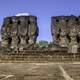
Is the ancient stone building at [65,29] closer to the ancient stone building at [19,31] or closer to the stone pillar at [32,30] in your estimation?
the stone pillar at [32,30]

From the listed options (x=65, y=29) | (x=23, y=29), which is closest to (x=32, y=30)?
(x=23, y=29)

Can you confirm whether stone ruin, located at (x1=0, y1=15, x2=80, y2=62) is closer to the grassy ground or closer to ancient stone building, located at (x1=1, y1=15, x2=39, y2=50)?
ancient stone building, located at (x1=1, y1=15, x2=39, y2=50)

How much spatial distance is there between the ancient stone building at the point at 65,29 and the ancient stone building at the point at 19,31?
9.36 feet

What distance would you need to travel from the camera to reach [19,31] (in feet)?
133

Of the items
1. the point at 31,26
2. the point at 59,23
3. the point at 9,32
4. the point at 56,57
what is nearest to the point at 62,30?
the point at 59,23

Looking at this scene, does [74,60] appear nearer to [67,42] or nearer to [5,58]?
[5,58]

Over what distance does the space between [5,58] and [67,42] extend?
1004 inches

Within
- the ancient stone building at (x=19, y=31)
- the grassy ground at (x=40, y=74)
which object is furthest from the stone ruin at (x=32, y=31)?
the grassy ground at (x=40, y=74)

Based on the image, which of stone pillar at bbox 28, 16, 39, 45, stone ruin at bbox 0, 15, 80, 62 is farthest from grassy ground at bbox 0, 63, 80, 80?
stone pillar at bbox 28, 16, 39, 45

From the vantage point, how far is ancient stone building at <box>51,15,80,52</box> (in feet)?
129

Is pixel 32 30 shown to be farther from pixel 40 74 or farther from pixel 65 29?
pixel 40 74

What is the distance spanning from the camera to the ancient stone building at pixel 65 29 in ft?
129

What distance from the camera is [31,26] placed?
39.9 meters

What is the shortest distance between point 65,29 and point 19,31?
22.1 feet
